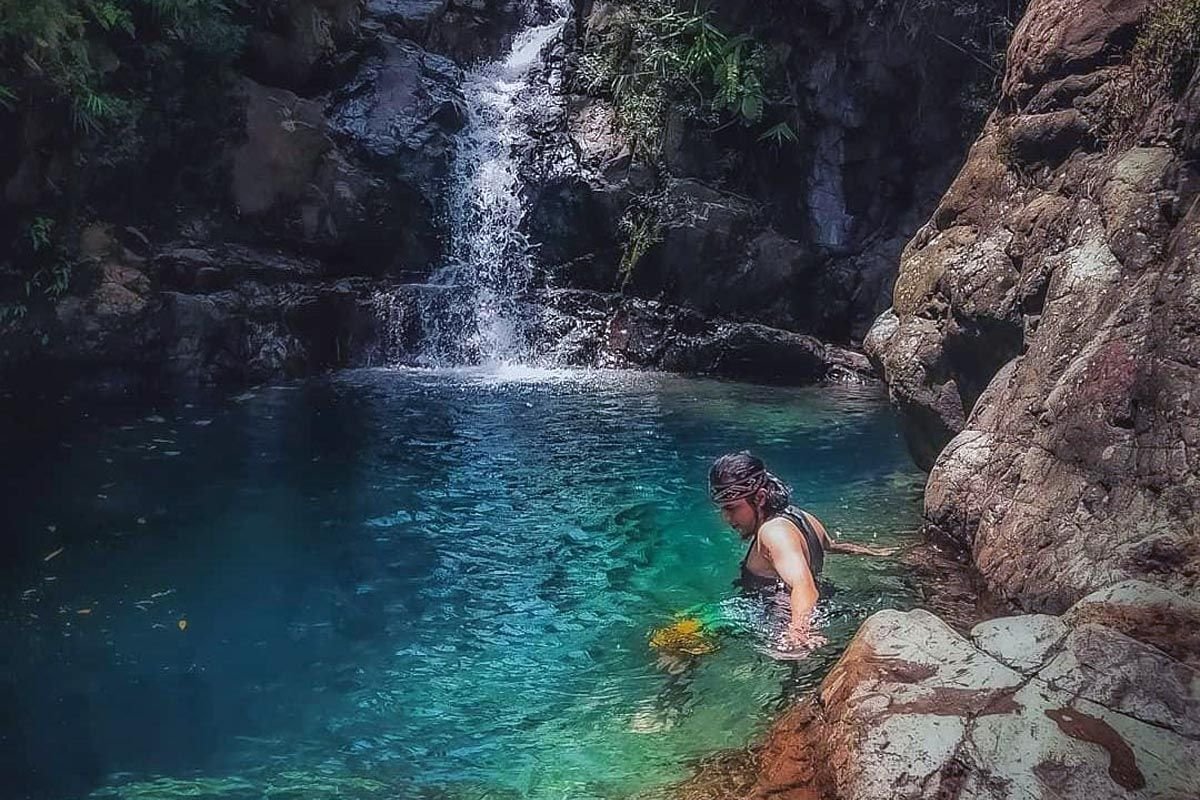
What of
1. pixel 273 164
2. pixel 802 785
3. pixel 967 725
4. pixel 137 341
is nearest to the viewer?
pixel 967 725

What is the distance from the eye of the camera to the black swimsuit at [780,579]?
5.41 metres

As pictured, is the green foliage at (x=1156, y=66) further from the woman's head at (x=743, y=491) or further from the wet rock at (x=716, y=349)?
the wet rock at (x=716, y=349)

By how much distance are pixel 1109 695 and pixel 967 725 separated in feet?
1.62

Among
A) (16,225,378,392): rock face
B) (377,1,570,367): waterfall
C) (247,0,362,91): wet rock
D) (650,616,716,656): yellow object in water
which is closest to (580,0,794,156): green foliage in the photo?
(377,1,570,367): waterfall

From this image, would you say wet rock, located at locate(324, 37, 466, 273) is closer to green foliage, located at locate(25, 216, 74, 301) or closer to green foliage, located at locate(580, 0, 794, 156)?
green foliage, located at locate(580, 0, 794, 156)

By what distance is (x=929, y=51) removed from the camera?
16562mm

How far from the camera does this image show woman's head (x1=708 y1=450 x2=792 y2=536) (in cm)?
516

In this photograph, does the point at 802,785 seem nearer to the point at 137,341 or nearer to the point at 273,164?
the point at 137,341

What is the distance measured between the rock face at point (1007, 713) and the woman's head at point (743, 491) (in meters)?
1.59

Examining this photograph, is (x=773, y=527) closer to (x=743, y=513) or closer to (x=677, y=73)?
(x=743, y=513)

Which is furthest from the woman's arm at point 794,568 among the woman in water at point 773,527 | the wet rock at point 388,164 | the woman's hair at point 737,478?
the wet rock at point 388,164

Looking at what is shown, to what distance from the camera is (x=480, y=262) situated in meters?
17.2

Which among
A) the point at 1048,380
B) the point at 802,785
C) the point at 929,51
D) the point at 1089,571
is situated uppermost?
the point at 929,51

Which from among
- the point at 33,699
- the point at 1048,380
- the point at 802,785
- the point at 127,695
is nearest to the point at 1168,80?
the point at 1048,380
